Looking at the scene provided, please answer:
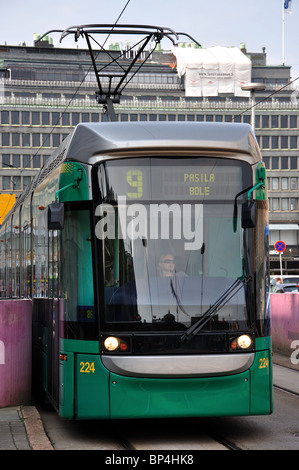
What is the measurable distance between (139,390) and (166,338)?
0.51m

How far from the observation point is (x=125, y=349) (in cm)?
818

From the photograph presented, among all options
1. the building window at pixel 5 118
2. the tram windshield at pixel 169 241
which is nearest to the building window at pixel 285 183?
the building window at pixel 5 118

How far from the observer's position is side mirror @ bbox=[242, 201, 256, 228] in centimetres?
841

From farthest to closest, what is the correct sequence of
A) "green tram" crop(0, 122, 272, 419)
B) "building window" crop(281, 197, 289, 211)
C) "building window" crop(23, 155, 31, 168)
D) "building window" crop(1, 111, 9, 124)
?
"building window" crop(281, 197, 289, 211), "building window" crop(23, 155, 31, 168), "building window" crop(1, 111, 9, 124), "green tram" crop(0, 122, 272, 419)

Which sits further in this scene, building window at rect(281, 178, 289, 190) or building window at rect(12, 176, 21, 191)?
building window at rect(281, 178, 289, 190)

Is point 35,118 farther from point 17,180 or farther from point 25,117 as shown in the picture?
point 17,180

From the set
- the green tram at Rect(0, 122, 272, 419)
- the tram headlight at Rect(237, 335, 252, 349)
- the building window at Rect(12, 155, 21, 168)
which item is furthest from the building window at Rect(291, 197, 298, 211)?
the tram headlight at Rect(237, 335, 252, 349)

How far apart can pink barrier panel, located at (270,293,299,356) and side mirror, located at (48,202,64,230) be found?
10.0 m

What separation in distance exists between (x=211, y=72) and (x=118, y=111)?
11.3 m

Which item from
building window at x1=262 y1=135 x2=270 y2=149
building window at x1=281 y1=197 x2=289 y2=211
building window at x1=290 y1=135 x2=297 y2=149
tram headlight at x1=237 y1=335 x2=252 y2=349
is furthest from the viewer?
building window at x1=281 y1=197 x2=289 y2=211

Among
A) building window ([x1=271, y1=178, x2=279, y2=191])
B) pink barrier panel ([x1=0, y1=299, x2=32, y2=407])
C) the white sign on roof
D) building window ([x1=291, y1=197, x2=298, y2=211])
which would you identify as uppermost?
the white sign on roof

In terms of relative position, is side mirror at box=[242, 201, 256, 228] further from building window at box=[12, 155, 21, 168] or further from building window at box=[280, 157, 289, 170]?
building window at box=[280, 157, 289, 170]

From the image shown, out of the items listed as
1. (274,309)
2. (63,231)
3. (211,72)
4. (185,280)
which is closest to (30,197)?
(63,231)

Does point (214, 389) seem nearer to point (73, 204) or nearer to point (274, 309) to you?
point (73, 204)
